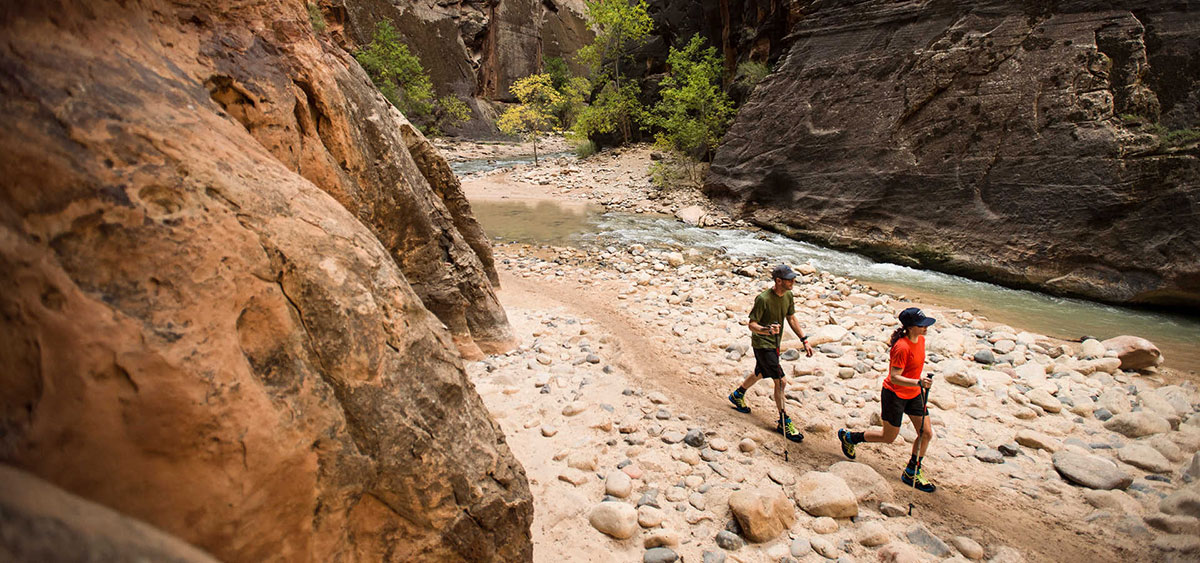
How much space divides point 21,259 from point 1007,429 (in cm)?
715

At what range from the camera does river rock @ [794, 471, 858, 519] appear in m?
3.71

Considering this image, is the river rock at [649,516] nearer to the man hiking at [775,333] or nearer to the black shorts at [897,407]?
the man hiking at [775,333]

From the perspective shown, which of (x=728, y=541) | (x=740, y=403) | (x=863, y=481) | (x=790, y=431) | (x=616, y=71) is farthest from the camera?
(x=616, y=71)

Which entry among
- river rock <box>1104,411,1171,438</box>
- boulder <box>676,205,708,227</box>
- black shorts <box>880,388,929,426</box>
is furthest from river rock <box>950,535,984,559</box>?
boulder <box>676,205,708,227</box>

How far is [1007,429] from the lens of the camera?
205 inches

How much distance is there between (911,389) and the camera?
4305 mm

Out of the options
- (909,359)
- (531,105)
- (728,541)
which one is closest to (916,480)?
(909,359)

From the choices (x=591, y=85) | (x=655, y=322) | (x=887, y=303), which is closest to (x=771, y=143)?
(x=887, y=303)

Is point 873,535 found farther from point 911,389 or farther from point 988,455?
point 988,455

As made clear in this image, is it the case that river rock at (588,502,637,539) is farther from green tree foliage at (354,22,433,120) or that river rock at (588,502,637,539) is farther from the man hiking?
green tree foliage at (354,22,433,120)

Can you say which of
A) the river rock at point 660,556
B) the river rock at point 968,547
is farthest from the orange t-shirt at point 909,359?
the river rock at point 660,556

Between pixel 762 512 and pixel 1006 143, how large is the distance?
1162 cm

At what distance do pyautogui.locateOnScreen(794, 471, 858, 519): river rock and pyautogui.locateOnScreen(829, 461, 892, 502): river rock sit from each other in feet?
0.39

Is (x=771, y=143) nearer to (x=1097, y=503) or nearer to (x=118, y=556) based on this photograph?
(x=1097, y=503)
